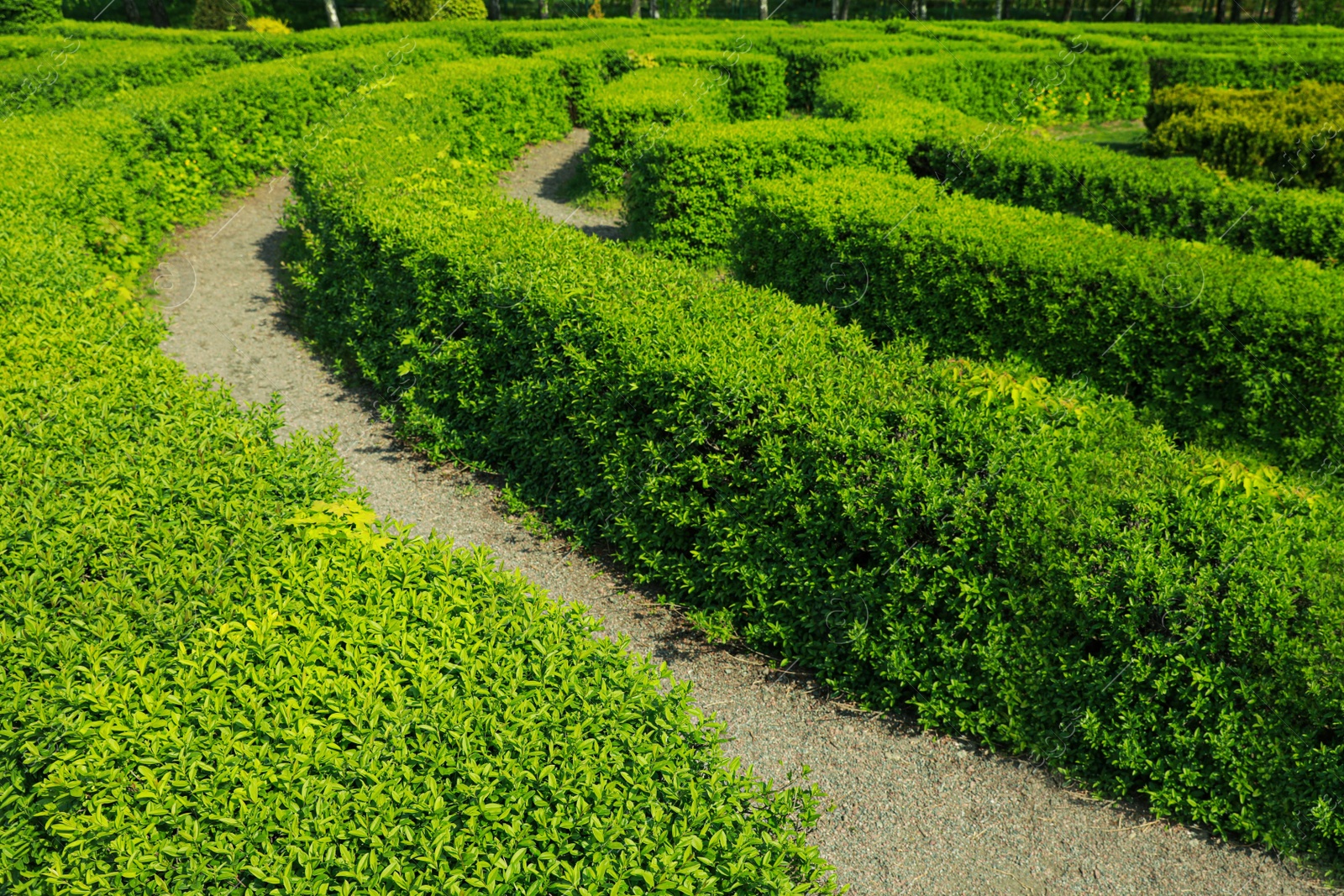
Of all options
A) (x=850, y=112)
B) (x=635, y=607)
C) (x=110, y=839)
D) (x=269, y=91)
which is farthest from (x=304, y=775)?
(x=269, y=91)

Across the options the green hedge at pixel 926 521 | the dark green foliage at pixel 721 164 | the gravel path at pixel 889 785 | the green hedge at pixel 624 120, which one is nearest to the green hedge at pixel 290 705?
the gravel path at pixel 889 785

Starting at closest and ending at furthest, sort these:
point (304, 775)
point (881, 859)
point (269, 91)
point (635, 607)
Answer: point (304, 775)
point (881, 859)
point (635, 607)
point (269, 91)

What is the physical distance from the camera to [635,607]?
20.3 ft

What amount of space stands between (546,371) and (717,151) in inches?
255

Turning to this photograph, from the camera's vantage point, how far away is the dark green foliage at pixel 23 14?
24719mm

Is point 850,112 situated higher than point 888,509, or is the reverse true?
point 850,112

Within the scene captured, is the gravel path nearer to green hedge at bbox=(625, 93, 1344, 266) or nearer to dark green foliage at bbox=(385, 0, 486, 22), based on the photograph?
green hedge at bbox=(625, 93, 1344, 266)

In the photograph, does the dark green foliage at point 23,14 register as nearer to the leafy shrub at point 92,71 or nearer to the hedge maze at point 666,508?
the leafy shrub at point 92,71

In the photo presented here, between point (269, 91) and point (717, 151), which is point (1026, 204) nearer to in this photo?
point (717, 151)

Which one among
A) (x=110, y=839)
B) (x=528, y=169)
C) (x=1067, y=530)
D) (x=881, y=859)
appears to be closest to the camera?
(x=110, y=839)

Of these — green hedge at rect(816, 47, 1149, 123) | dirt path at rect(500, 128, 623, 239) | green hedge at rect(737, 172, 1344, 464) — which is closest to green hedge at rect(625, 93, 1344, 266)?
dirt path at rect(500, 128, 623, 239)

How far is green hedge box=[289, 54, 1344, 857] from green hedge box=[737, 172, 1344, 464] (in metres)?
0.91

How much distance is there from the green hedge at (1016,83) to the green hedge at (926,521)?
34.8ft

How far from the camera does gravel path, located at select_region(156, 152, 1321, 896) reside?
424 cm
